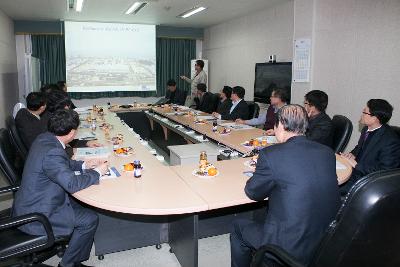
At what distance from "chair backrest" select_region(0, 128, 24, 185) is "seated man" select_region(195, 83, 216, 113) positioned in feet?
14.5

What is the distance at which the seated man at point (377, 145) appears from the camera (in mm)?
2469

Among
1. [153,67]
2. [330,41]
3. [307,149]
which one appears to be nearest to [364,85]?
[330,41]

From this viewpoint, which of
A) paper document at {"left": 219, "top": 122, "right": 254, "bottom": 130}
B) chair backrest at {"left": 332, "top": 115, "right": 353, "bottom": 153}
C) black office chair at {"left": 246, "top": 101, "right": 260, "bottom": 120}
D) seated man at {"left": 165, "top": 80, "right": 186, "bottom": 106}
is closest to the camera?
chair backrest at {"left": 332, "top": 115, "right": 353, "bottom": 153}

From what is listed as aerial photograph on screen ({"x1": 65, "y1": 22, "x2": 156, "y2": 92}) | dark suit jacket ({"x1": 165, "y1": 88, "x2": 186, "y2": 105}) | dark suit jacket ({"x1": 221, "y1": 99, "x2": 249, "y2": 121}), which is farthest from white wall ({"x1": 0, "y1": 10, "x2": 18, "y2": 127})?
dark suit jacket ({"x1": 221, "y1": 99, "x2": 249, "y2": 121})

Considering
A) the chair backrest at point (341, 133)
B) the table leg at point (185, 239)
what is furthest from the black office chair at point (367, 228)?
the chair backrest at point (341, 133)

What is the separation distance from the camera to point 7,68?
6.99m

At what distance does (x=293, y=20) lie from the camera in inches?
230

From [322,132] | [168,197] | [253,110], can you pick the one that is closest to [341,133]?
[322,132]

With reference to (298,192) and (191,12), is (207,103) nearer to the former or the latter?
(191,12)

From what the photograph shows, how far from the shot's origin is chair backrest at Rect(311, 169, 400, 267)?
1129 millimetres

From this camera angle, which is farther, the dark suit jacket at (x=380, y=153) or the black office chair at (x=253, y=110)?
the black office chair at (x=253, y=110)

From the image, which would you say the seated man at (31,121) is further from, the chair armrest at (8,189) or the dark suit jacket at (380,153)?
the dark suit jacket at (380,153)

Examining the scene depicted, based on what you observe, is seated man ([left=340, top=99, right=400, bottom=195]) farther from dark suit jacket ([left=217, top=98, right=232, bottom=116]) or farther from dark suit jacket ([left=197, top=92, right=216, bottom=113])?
dark suit jacket ([left=197, top=92, right=216, bottom=113])

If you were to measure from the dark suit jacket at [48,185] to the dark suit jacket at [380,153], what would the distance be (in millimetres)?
2032
